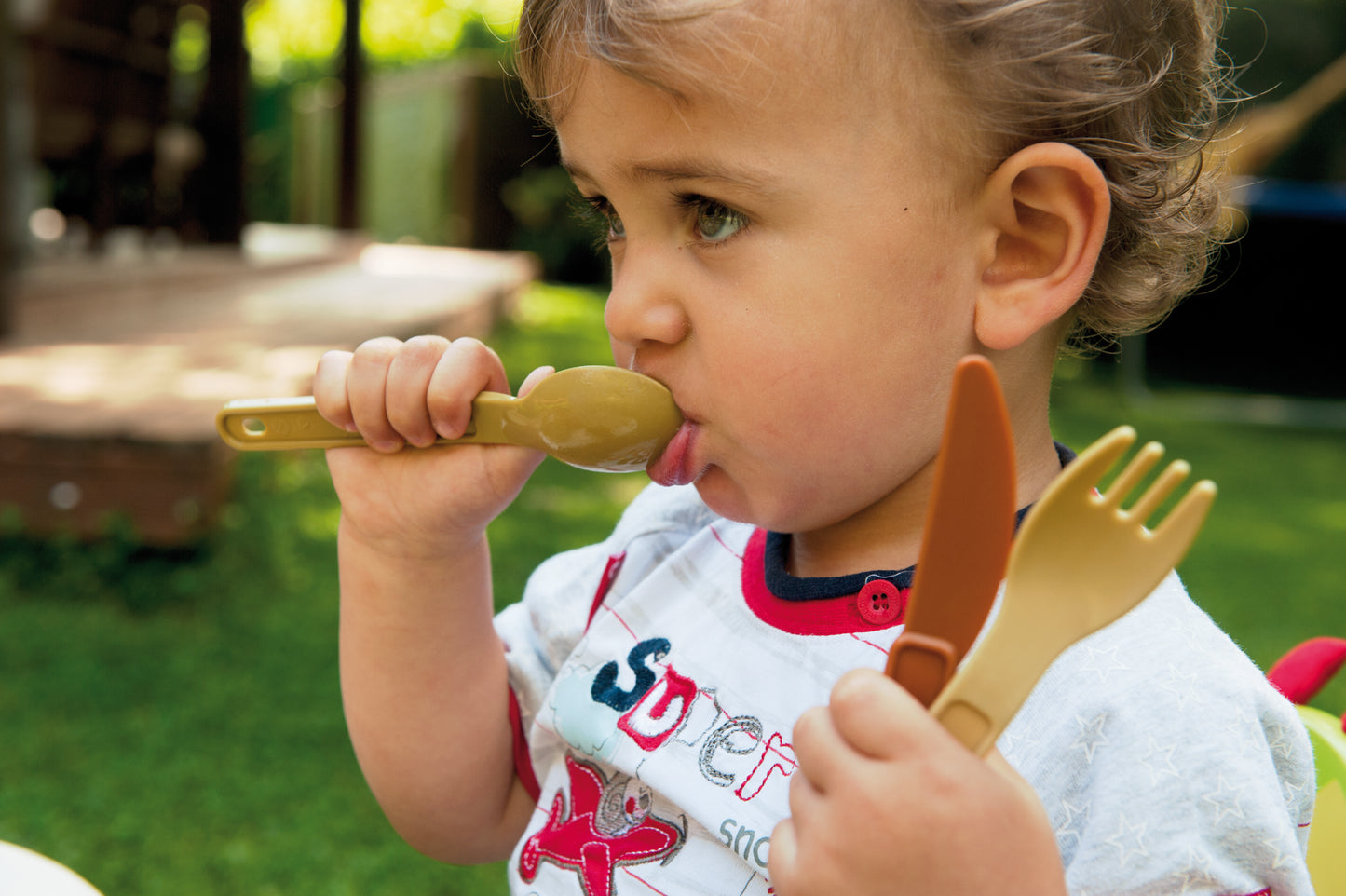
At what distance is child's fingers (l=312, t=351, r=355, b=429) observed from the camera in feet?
3.39

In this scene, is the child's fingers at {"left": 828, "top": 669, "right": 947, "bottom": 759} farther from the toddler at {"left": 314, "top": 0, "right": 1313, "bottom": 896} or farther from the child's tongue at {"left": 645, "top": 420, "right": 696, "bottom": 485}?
the child's tongue at {"left": 645, "top": 420, "right": 696, "bottom": 485}

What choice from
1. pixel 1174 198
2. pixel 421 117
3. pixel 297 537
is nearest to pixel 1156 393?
pixel 297 537

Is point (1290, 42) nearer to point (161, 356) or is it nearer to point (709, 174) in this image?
point (161, 356)

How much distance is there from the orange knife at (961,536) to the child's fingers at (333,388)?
0.59 m

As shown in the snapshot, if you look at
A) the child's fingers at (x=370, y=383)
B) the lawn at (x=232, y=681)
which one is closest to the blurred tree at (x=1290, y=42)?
the lawn at (x=232, y=681)

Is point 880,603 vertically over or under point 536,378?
under

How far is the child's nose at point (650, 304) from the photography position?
3.02 feet

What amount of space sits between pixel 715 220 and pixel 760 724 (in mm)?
405

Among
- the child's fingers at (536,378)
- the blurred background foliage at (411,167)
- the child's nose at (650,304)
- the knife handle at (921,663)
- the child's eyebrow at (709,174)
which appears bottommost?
the blurred background foliage at (411,167)

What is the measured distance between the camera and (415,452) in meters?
1.10

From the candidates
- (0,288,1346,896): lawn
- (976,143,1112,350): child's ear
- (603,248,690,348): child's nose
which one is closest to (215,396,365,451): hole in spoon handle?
(603,248,690,348): child's nose

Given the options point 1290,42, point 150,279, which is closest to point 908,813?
point 150,279

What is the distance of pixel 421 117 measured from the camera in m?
12.8

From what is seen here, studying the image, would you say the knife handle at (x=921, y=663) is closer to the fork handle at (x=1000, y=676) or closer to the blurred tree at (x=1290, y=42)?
the fork handle at (x=1000, y=676)
